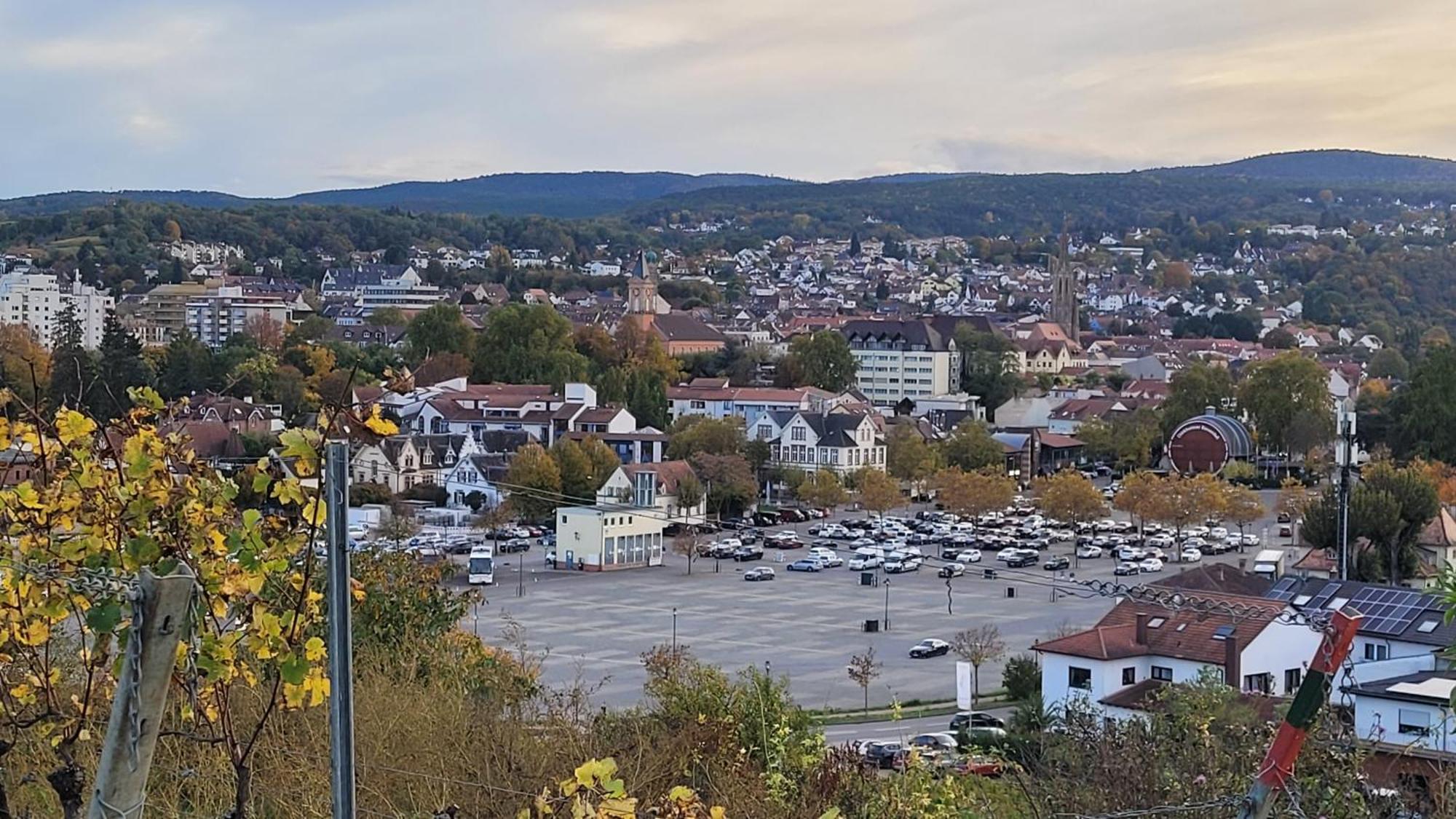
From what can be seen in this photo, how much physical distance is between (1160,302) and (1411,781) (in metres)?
74.8

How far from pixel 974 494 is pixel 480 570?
8.49 meters

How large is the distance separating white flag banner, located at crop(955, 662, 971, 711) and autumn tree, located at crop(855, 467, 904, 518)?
474 inches

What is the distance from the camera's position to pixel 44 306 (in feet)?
147

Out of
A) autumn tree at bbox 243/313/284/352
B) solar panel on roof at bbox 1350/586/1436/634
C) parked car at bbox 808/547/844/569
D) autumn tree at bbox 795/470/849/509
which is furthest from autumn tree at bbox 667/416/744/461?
solar panel on roof at bbox 1350/586/1436/634

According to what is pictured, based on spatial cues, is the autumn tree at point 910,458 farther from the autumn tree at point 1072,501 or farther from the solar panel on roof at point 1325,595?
the solar panel on roof at point 1325,595

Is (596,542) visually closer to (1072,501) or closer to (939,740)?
(1072,501)

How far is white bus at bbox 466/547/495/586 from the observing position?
57.5 feet

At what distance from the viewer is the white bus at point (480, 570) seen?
17516 millimetres

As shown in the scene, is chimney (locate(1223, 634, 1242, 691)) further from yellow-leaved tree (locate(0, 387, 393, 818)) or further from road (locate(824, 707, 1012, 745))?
yellow-leaved tree (locate(0, 387, 393, 818))

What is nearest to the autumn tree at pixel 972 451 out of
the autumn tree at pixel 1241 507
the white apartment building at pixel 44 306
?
the autumn tree at pixel 1241 507

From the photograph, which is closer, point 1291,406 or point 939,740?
point 939,740

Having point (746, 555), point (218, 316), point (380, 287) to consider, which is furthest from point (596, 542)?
point (380, 287)

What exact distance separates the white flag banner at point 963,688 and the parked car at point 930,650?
60.3 inches

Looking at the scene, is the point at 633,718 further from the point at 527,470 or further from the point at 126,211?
the point at 126,211
